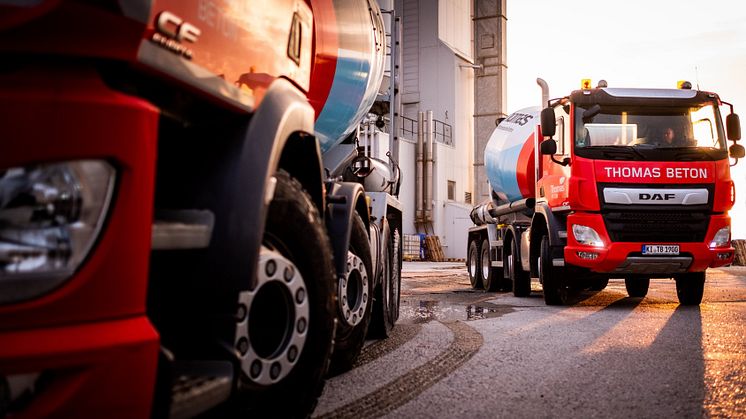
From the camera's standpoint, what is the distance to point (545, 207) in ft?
36.9

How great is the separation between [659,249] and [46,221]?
31.3 ft

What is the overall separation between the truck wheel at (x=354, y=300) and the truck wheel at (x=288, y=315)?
1765mm

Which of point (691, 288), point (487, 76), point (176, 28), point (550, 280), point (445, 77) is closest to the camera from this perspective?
point (176, 28)

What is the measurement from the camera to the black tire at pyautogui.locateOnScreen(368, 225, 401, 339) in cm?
672

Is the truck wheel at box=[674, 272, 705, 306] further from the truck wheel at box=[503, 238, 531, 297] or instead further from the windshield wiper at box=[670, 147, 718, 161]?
the truck wheel at box=[503, 238, 531, 297]

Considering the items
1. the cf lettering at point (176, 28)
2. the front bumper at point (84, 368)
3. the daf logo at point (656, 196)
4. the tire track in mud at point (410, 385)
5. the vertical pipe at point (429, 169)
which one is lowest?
the tire track in mud at point (410, 385)

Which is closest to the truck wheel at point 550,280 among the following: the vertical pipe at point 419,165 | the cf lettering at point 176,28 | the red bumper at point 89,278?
the cf lettering at point 176,28

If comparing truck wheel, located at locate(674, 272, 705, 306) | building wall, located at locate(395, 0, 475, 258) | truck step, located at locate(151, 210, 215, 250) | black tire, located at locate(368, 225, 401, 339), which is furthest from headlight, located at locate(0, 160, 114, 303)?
building wall, located at locate(395, 0, 475, 258)

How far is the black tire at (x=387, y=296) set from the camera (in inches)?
265

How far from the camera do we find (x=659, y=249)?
10422mm

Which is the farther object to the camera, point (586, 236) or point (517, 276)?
point (517, 276)

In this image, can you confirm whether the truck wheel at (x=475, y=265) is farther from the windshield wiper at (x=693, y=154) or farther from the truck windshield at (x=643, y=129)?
the windshield wiper at (x=693, y=154)

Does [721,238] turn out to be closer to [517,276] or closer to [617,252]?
[617,252]

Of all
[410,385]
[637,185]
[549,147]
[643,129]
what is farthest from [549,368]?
[643,129]
